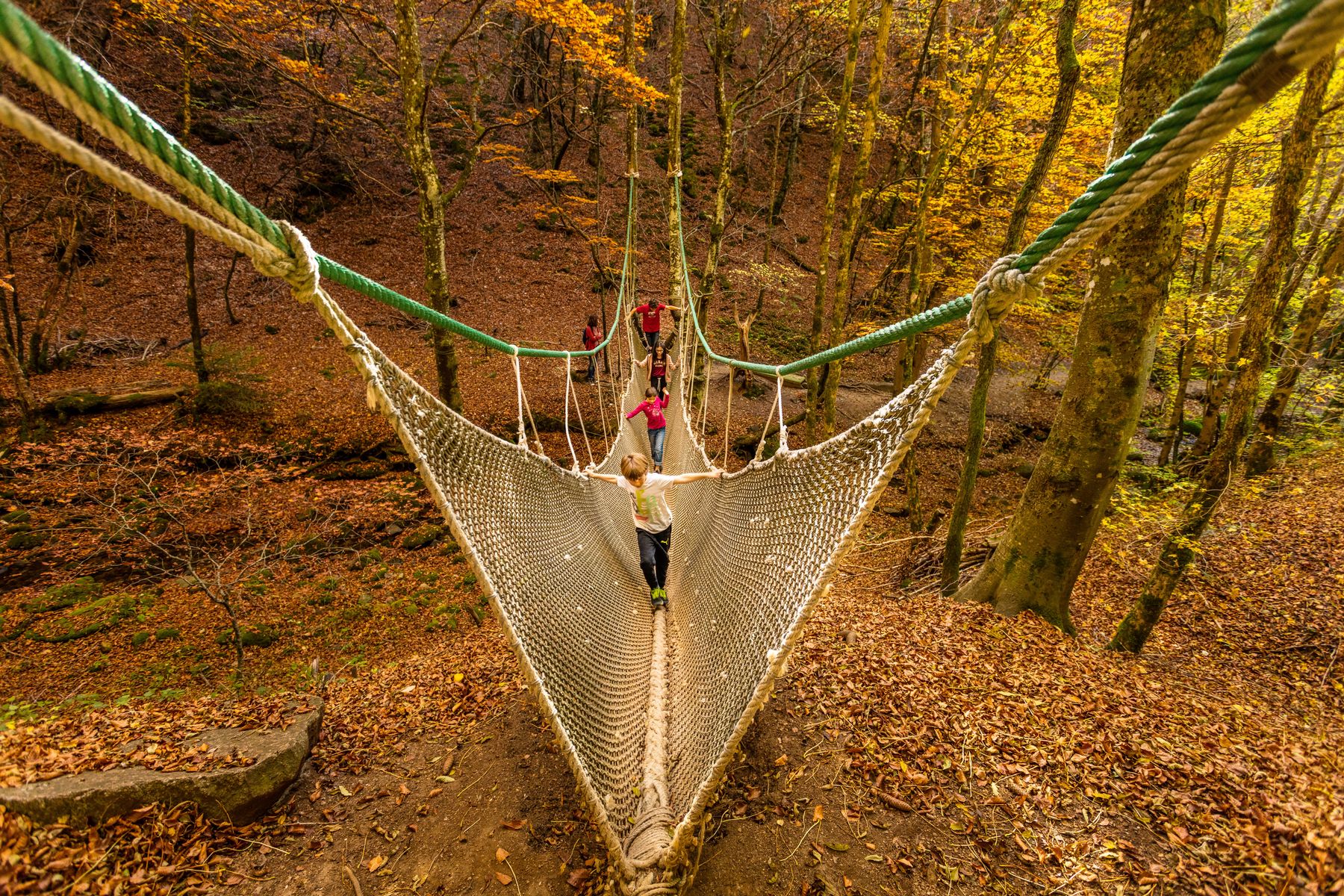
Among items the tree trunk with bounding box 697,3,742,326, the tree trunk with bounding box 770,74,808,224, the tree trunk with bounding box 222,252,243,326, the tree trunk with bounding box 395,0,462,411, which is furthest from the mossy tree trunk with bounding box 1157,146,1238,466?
the tree trunk with bounding box 222,252,243,326

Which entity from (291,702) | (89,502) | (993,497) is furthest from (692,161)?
(291,702)

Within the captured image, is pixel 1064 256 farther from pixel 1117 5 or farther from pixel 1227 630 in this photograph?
pixel 1117 5

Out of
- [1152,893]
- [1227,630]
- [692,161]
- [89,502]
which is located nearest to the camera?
[1152,893]

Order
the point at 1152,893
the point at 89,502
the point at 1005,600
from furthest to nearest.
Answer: the point at 89,502, the point at 1005,600, the point at 1152,893

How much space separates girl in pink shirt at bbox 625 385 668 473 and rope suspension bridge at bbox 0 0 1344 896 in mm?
1702

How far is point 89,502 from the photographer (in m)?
3.69

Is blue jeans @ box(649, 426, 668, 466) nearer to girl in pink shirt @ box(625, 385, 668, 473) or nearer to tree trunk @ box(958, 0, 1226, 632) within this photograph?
girl in pink shirt @ box(625, 385, 668, 473)

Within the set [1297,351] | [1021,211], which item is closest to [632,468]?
[1021,211]

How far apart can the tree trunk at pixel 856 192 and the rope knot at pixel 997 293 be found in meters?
2.67

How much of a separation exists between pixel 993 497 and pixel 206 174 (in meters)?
6.43

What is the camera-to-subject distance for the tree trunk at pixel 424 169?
3098 millimetres

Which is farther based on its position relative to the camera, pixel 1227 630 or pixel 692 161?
pixel 692 161

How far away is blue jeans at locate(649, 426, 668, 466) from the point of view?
397cm

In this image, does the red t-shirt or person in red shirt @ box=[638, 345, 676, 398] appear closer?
person in red shirt @ box=[638, 345, 676, 398]
